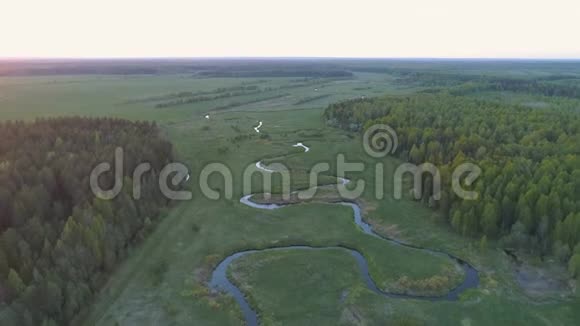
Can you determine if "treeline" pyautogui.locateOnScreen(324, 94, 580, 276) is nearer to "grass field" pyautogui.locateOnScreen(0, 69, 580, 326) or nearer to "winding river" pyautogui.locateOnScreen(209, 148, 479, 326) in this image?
"grass field" pyautogui.locateOnScreen(0, 69, 580, 326)

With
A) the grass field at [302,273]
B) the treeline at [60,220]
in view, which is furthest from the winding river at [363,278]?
the treeline at [60,220]

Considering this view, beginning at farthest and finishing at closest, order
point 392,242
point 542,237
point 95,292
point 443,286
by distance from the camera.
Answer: point 392,242 < point 542,237 < point 443,286 < point 95,292

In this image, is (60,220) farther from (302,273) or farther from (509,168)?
(509,168)

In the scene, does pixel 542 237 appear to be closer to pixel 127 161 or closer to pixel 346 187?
pixel 346 187

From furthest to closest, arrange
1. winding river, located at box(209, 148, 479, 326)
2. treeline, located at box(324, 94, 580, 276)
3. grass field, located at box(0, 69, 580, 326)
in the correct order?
1. treeline, located at box(324, 94, 580, 276)
2. winding river, located at box(209, 148, 479, 326)
3. grass field, located at box(0, 69, 580, 326)

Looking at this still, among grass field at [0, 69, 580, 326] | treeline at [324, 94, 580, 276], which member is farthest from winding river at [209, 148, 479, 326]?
treeline at [324, 94, 580, 276]

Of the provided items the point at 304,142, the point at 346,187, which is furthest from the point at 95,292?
the point at 304,142

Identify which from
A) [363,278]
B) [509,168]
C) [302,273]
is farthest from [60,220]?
[509,168]
